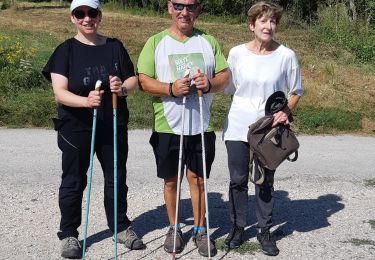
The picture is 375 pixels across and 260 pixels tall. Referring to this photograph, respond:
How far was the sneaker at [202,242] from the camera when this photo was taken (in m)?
4.43

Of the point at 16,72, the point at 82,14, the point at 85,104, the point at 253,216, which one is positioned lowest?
the point at 253,216

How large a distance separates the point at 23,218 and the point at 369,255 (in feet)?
9.73

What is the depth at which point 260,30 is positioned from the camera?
4.20 m

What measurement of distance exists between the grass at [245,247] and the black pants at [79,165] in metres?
0.84

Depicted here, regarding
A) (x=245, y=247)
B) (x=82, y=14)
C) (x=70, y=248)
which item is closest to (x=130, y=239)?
(x=70, y=248)

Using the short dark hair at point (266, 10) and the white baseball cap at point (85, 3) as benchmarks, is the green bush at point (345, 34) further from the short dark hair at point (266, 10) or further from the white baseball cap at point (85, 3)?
the white baseball cap at point (85, 3)

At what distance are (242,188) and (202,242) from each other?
0.52 meters

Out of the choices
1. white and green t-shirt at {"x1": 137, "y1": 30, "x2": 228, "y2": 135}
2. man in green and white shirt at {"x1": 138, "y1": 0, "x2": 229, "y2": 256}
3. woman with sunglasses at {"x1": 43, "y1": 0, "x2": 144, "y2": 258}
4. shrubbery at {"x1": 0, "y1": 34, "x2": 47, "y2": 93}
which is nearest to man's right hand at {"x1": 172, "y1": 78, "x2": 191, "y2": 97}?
man in green and white shirt at {"x1": 138, "y1": 0, "x2": 229, "y2": 256}

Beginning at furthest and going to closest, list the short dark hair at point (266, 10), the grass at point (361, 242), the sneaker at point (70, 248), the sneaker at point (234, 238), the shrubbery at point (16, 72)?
the shrubbery at point (16, 72), the grass at point (361, 242), the sneaker at point (234, 238), the sneaker at point (70, 248), the short dark hair at point (266, 10)

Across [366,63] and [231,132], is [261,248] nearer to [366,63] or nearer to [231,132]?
[231,132]

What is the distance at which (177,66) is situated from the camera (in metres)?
4.17

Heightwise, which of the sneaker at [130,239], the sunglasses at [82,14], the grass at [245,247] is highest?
the sunglasses at [82,14]

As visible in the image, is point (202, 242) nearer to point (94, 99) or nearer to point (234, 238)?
point (234, 238)

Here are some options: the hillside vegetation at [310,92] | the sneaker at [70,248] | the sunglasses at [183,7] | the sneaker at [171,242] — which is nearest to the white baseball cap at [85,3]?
the sunglasses at [183,7]
